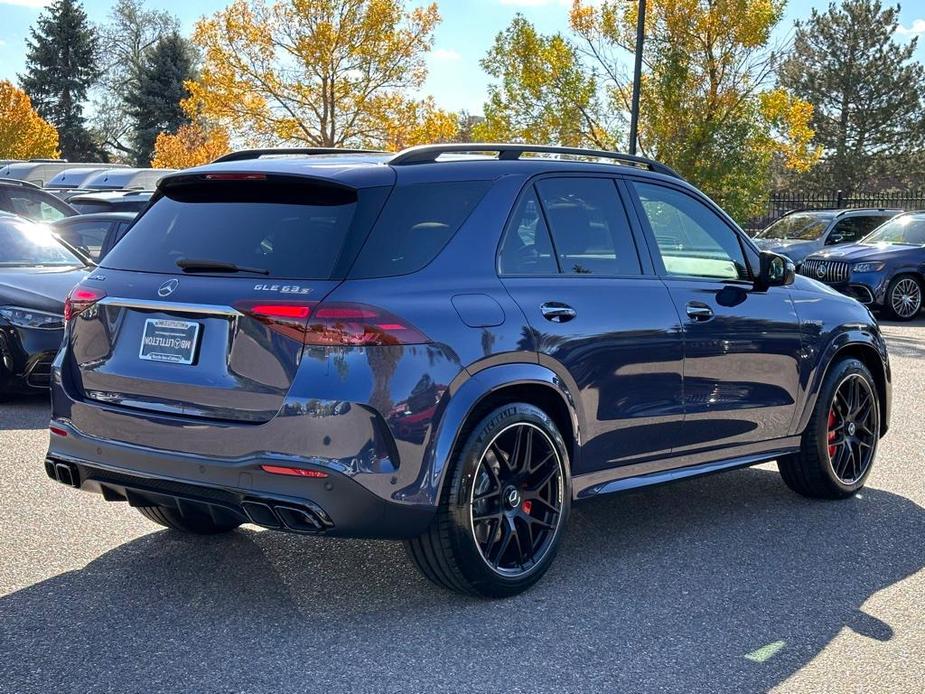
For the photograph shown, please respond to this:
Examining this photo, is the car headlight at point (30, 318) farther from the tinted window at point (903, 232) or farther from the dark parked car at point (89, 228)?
the tinted window at point (903, 232)

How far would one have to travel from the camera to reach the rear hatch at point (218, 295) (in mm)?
4457

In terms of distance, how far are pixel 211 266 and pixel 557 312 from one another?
1.42m

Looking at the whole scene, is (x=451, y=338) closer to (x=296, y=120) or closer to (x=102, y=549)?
(x=102, y=549)

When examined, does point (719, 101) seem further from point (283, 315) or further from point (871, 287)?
point (283, 315)

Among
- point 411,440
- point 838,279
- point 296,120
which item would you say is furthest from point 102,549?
point 296,120

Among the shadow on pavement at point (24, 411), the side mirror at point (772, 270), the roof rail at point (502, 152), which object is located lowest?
the shadow on pavement at point (24, 411)

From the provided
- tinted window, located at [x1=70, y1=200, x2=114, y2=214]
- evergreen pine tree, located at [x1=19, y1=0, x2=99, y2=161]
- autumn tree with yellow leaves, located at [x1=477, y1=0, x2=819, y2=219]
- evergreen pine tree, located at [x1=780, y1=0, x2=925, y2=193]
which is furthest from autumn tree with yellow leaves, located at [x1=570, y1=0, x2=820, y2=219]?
evergreen pine tree, located at [x1=19, y1=0, x2=99, y2=161]

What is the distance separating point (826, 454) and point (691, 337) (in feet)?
4.74

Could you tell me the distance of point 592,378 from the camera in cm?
527

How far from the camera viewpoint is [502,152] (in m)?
5.39

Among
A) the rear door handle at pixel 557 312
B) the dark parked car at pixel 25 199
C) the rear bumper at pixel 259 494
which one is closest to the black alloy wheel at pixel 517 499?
the rear bumper at pixel 259 494

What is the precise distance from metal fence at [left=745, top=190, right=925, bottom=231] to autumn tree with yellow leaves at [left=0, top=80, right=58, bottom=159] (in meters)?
33.6

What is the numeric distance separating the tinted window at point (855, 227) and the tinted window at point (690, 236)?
53.2 ft

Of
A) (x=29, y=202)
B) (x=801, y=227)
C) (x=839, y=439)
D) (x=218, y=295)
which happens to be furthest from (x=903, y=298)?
(x=218, y=295)
